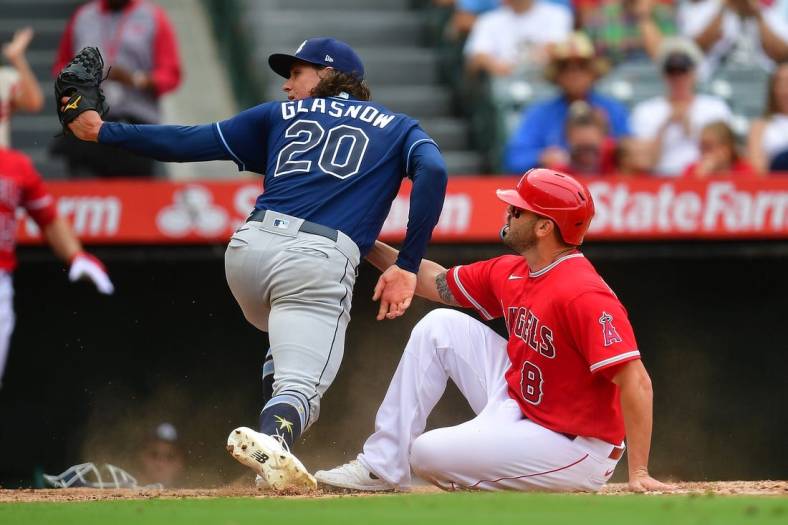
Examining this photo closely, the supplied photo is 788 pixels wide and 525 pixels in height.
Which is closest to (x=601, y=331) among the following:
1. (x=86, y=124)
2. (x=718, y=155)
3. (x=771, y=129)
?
(x=86, y=124)

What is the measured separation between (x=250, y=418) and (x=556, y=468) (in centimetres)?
269

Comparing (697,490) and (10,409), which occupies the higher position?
(697,490)

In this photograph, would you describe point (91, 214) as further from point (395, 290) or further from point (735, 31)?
point (735, 31)

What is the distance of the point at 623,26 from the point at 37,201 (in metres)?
4.31

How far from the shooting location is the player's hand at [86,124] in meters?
4.59

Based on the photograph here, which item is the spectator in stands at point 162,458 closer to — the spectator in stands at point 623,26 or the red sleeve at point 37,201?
the red sleeve at point 37,201

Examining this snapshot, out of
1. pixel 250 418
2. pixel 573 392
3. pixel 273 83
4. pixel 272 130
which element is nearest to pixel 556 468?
pixel 573 392

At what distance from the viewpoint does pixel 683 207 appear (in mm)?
6379

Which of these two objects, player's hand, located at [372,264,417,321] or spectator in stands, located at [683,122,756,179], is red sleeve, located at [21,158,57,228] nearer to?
player's hand, located at [372,264,417,321]

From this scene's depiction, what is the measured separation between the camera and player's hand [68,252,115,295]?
6207 millimetres

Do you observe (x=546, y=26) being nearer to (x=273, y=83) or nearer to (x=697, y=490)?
(x=273, y=83)

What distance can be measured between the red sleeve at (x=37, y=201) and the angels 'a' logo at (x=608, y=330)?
3191 mm

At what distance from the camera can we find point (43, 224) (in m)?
6.38

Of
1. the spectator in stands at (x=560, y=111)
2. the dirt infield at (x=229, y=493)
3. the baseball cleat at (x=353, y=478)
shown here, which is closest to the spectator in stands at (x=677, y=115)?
the spectator in stands at (x=560, y=111)
